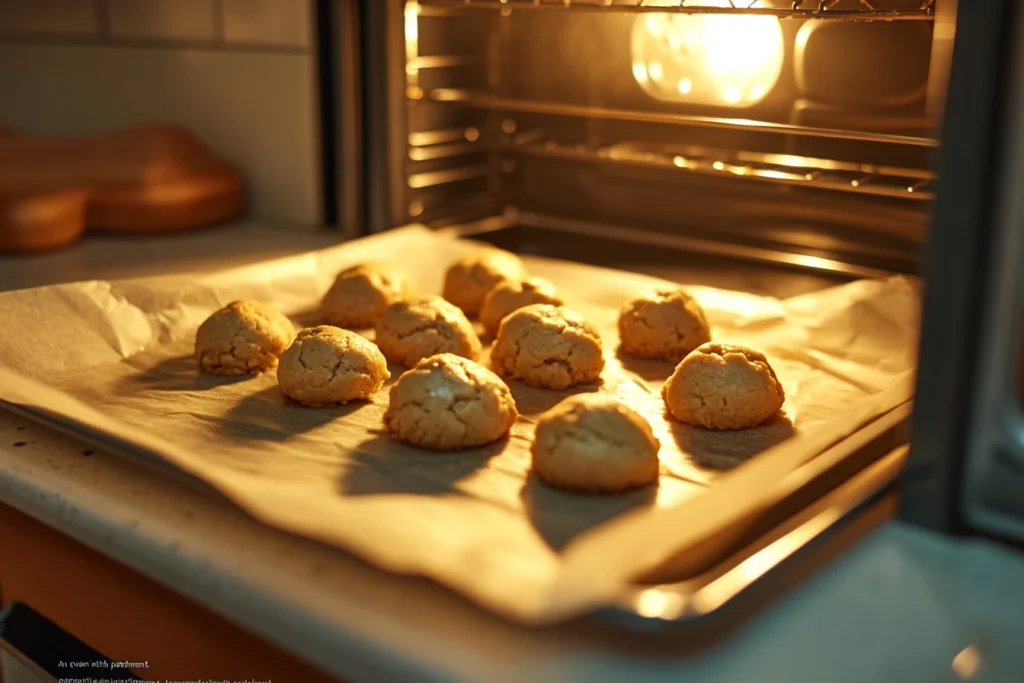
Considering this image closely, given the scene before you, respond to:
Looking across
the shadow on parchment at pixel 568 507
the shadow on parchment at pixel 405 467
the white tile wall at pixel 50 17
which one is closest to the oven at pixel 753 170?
the shadow on parchment at pixel 568 507

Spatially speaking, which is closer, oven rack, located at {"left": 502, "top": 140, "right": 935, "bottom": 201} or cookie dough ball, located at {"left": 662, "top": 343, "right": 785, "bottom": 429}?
cookie dough ball, located at {"left": 662, "top": 343, "right": 785, "bottom": 429}

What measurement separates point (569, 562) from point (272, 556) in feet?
0.69

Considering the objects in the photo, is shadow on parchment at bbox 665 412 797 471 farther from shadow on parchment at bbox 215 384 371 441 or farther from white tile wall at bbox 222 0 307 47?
white tile wall at bbox 222 0 307 47

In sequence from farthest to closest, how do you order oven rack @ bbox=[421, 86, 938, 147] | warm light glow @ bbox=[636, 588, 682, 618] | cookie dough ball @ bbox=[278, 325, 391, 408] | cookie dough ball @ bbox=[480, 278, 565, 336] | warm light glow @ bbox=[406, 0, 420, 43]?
1. warm light glow @ bbox=[406, 0, 420, 43]
2. cookie dough ball @ bbox=[480, 278, 565, 336]
3. oven rack @ bbox=[421, 86, 938, 147]
4. cookie dough ball @ bbox=[278, 325, 391, 408]
5. warm light glow @ bbox=[636, 588, 682, 618]

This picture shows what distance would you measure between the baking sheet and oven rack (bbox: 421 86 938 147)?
0.57 feet

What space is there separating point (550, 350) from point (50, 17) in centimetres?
126

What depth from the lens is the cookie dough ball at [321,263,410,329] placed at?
1.26 metres

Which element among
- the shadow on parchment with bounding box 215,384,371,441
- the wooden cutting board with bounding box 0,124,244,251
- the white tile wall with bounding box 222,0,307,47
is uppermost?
the white tile wall with bounding box 222,0,307,47

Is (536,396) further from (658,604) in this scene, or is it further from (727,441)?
(658,604)

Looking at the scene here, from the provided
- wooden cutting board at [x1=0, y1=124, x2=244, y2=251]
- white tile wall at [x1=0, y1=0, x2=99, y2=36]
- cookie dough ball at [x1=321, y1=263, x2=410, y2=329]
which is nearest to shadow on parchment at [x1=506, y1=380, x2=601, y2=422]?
cookie dough ball at [x1=321, y1=263, x2=410, y2=329]

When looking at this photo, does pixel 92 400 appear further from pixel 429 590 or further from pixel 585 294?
pixel 585 294

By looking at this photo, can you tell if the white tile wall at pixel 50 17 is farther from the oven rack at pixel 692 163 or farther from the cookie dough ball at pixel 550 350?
the cookie dough ball at pixel 550 350

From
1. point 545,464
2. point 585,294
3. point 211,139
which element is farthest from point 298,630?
point 211,139

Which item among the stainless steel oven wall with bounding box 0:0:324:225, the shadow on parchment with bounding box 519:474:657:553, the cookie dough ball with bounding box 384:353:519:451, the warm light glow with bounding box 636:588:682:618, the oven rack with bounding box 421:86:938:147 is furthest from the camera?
the stainless steel oven wall with bounding box 0:0:324:225
